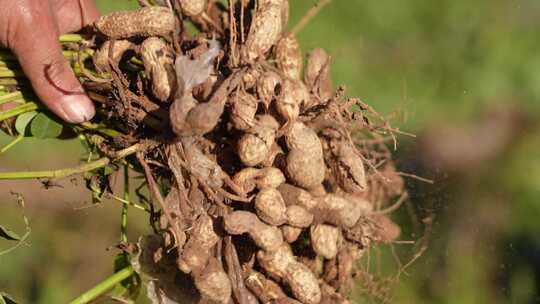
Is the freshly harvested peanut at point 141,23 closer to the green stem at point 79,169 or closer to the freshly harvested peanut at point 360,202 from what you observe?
the green stem at point 79,169

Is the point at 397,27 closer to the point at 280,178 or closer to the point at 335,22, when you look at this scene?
the point at 335,22

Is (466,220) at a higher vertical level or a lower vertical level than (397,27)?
lower

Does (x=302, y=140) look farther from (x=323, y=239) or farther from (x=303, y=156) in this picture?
(x=323, y=239)

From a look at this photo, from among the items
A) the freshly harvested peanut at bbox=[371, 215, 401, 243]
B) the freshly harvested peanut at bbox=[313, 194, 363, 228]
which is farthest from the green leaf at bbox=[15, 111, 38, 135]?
the freshly harvested peanut at bbox=[371, 215, 401, 243]

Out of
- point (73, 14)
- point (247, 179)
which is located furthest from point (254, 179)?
point (73, 14)

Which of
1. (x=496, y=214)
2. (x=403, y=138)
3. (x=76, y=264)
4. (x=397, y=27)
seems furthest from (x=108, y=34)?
(x=397, y=27)

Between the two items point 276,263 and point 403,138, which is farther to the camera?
point 403,138
